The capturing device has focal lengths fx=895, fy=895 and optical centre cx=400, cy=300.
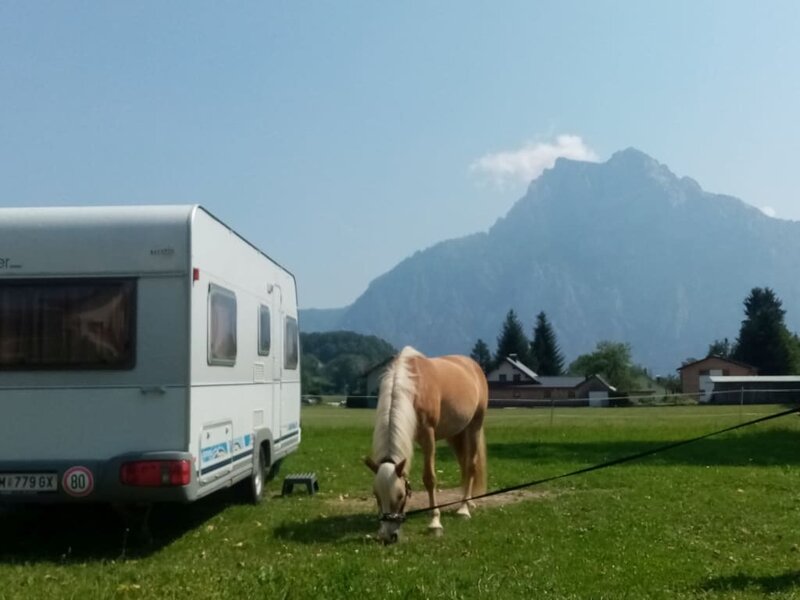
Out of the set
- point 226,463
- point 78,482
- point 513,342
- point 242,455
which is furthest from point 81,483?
point 513,342

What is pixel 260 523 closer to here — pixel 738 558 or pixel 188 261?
pixel 188 261

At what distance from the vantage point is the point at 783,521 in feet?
33.0

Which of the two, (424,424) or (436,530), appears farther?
(424,424)

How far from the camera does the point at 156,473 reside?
7.56 m

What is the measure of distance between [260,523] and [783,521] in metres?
5.86

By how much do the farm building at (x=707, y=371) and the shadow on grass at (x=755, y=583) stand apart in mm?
90970

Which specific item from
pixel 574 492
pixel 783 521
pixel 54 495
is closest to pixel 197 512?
pixel 54 495

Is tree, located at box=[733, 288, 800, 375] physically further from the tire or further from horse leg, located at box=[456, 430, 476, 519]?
the tire

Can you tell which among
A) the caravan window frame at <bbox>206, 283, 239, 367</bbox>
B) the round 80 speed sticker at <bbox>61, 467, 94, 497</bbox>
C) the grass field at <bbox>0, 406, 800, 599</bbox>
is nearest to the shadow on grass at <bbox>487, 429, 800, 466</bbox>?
the grass field at <bbox>0, 406, 800, 599</bbox>

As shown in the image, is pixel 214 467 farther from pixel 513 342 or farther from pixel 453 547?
pixel 513 342

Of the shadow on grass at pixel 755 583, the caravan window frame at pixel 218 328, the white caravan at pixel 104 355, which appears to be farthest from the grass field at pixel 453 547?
the caravan window frame at pixel 218 328

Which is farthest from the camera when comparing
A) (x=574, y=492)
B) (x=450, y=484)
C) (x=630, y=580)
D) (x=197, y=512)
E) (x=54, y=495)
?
(x=450, y=484)

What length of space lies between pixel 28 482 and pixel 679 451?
15792 millimetres

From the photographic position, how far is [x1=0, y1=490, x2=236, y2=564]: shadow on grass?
830cm
